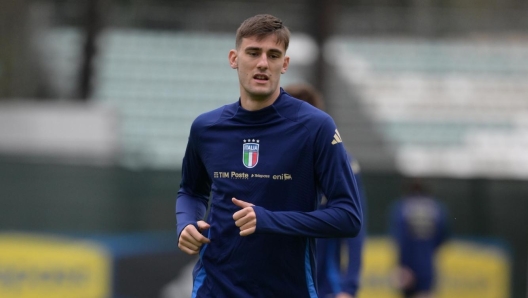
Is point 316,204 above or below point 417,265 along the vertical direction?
above

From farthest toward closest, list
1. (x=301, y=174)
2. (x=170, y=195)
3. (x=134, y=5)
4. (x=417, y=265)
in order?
(x=134, y=5) < (x=417, y=265) < (x=170, y=195) < (x=301, y=174)

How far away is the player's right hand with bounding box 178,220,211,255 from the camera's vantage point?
12.3 feet

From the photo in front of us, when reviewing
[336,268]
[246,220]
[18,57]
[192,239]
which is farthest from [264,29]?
[18,57]

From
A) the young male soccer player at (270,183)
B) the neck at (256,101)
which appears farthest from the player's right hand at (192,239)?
the neck at (256,101)

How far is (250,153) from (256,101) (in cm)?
23

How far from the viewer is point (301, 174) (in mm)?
3809

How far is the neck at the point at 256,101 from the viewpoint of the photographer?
3880mm

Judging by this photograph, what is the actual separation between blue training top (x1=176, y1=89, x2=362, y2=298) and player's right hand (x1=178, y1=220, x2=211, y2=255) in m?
0.13

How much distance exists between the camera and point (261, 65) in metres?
3.77

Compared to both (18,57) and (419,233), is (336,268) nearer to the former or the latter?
(419,233)

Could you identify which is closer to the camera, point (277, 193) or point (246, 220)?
point (246, 220)

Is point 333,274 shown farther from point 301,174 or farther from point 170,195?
point 170,195

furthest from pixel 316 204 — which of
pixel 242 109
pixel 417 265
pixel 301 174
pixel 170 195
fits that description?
pixel 417 265

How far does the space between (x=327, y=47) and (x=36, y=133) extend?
4649mm
